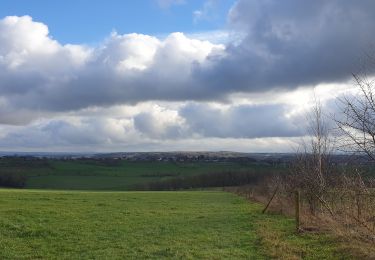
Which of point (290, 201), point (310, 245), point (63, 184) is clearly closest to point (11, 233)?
point (310, 245)

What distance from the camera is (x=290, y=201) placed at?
106 ft

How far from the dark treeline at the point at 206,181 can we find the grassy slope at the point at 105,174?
472 centimetres

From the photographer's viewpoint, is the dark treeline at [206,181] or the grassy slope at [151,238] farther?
the dark treeline at [206,181]

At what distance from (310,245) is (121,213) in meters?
14.3

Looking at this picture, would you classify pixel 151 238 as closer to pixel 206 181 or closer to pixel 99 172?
pixel 206 181

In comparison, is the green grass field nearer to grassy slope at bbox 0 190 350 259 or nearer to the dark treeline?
the dark treeline

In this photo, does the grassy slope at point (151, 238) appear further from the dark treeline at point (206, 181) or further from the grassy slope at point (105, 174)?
the dark treeline at point (206, 181)

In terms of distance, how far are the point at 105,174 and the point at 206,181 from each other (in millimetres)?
24315

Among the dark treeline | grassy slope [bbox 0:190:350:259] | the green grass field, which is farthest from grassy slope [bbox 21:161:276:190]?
grassy slope [bbox 0:190:350:259]

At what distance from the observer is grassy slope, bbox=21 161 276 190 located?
98.6m

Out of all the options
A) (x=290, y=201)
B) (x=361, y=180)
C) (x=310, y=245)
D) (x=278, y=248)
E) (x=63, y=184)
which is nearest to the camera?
(x=361, y=180)

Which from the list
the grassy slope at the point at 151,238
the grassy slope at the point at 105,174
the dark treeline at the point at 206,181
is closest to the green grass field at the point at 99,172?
the grassy slope at the point at 105,174

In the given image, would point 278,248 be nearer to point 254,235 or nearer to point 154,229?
point 254,235

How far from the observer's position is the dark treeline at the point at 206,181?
100938 mm
